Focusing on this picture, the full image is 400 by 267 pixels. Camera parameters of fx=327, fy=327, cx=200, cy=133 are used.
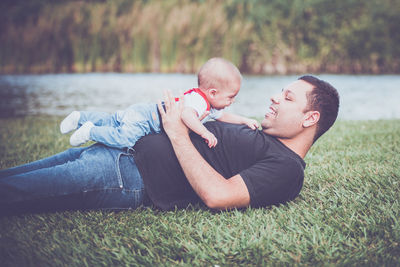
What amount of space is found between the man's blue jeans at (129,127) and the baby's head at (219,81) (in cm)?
43

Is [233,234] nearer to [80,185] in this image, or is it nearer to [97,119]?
[80,185]

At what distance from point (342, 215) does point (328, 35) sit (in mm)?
19983

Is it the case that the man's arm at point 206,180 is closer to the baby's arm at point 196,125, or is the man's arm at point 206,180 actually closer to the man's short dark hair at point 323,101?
the baby's arm at point 196,125

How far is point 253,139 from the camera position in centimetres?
233

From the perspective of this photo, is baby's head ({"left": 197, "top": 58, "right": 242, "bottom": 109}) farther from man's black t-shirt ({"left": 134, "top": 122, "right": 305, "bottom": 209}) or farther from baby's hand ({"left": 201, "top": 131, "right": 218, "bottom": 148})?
baby's hand ({"left": 201, "top": 131, "right": 218, "bottom": 148})

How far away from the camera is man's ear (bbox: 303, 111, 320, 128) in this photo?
2336 mm

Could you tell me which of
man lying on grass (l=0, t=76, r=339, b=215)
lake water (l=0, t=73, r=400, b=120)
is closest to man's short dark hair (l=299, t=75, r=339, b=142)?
man lying on grass (l=0, t=76, r=339, b=215)

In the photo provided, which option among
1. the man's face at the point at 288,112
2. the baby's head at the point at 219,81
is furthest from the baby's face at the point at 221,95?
the man's face at the point at 288,112

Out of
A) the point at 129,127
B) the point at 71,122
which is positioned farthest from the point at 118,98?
the point at 129,127

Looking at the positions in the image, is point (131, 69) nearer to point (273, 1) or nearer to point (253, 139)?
point (273, 1)

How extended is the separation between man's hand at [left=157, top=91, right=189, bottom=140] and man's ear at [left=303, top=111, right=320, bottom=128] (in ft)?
2.80

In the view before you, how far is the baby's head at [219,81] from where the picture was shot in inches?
98.7

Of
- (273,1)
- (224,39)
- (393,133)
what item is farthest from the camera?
(273,1)

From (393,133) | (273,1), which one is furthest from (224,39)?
(393,133)
